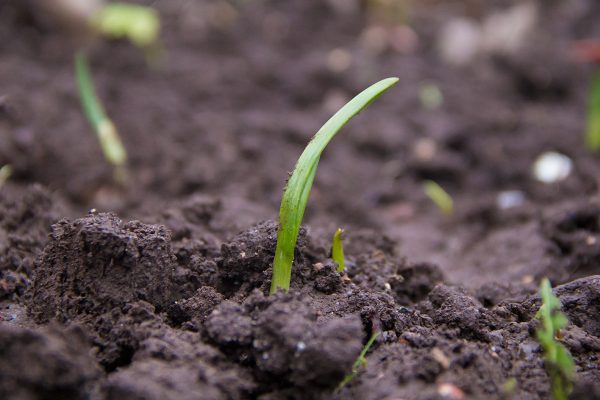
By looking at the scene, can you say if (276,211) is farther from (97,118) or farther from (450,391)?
(450,391)

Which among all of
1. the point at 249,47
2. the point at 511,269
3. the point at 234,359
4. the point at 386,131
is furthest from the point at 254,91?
the point at 234,359

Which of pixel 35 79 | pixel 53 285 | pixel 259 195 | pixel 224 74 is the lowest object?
pixel 53 285

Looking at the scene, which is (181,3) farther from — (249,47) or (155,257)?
(155,257)

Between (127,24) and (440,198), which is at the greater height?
(127,24)

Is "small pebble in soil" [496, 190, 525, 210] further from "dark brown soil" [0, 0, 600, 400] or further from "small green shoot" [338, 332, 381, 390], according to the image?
"small green shoot" [338, 332, 381, 390]

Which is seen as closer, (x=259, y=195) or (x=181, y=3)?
(x=259, y=195)

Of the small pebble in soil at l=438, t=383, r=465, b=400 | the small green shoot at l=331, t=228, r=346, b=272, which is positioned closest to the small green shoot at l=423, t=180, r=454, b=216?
the small green shoot at l=331, t=228, r=346, b=272

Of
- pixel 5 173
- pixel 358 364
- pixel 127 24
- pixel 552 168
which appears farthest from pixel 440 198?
pixel 127 24
